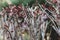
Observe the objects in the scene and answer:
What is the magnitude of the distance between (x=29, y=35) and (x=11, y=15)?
0.32 metres

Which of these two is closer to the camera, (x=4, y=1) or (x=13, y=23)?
(x=13, y=23)

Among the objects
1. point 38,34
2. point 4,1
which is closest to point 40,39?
point 38,34

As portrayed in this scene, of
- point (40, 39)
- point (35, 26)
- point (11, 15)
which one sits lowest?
point (40, 39)

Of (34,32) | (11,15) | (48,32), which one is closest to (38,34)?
(34,32)

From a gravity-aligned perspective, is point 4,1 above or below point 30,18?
above

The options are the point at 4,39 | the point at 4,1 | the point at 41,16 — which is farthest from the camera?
the point at 4,1

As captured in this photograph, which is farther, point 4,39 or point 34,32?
point 4,39

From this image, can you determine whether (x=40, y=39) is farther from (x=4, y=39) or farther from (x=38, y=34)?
(x=4, y=39)

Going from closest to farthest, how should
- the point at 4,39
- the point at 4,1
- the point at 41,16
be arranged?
the point at 41,16 → the point at 4,39 → the point at 4,1

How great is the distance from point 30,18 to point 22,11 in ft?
0.50

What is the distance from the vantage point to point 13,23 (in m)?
2.27

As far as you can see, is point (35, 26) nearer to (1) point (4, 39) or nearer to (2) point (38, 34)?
(2) point (38, 34)

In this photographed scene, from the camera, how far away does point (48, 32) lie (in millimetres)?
2328

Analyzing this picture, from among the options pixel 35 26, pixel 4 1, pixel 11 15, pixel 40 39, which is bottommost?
pixel 40 39
